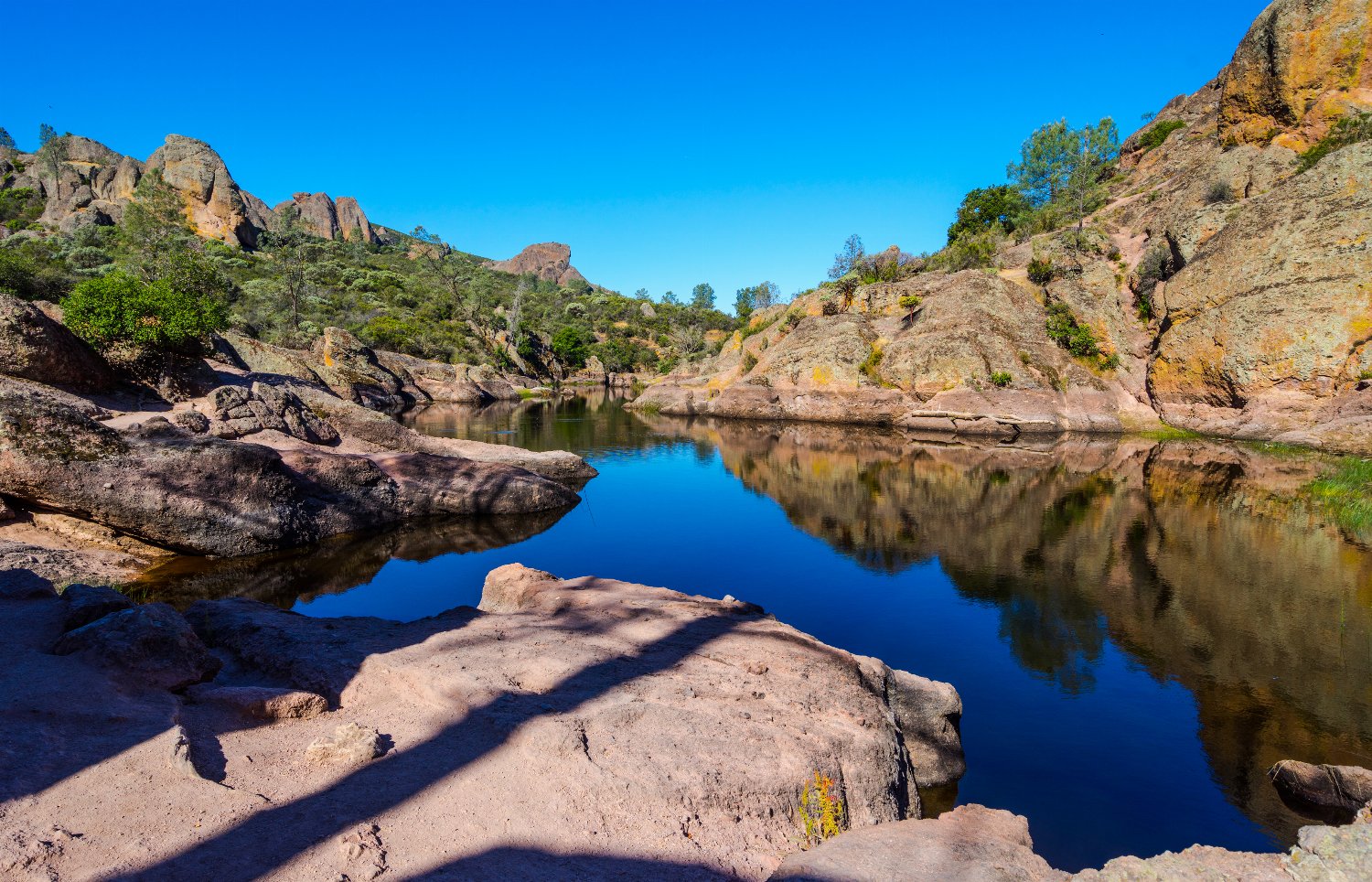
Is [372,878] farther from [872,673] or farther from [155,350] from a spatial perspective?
[155,350]

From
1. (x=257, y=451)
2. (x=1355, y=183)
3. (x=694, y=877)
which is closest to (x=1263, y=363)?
(x=1355, y=183)

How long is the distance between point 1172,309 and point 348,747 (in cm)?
4587

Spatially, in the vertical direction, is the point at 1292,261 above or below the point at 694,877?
above

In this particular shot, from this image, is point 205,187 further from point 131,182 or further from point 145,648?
point 145,648

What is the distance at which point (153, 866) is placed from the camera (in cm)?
389

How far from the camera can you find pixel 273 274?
78.5 metres

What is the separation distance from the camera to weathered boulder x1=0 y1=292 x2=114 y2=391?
14.4 meters

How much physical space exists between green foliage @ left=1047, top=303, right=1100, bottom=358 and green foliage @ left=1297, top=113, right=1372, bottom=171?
1306cm

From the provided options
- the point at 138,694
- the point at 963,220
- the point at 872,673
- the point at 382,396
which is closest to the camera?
the point at 138,694

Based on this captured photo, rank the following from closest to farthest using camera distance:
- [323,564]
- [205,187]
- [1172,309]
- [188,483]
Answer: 1. [188,483]
2. [323,564]
3. [1172,309]
4. [205,187]

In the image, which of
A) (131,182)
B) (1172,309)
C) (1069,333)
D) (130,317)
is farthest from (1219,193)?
(131,182)

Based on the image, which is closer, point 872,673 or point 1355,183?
point 872,673

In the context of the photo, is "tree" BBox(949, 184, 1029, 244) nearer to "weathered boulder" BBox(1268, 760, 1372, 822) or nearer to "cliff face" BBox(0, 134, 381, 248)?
"weathered boulder" BBox(1268, 760, 1372, 822)

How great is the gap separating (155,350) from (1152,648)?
1037 inches
